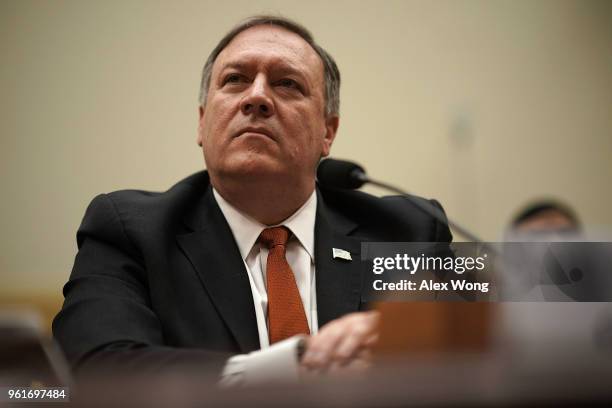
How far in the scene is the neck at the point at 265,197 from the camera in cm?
160

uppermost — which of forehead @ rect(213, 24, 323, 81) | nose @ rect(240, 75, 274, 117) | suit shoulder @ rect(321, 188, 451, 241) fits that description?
forehead @ rect(213, 24, 323, 81)

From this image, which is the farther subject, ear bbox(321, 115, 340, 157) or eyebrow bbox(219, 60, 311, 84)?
ear bbox(321, 115, 340, 157)

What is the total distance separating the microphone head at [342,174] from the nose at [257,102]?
22 cm

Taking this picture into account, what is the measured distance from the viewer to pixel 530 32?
11.0ft

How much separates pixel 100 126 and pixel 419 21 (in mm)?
1658

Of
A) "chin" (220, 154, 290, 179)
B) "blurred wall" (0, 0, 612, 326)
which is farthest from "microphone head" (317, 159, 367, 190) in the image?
"blurred wall" (0, 0, 612, 326)

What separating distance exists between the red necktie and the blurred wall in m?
0.94

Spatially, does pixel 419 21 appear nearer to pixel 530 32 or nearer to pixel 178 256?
pixel 530 32

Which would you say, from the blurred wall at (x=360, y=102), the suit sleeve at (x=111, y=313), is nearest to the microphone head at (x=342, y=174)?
the suit sleeve at (x=111, y=313)

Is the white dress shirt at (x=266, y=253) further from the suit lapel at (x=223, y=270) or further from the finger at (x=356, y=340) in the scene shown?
the finger at (x=356, y=340)

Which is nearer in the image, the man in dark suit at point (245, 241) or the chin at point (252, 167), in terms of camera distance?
the man in dark suit at point (245, 241)

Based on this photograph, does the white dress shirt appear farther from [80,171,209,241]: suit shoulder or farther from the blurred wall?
the blurred wall

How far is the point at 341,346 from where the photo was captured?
97cm

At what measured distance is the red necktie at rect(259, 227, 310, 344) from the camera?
4.47 ft
